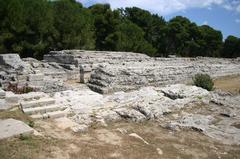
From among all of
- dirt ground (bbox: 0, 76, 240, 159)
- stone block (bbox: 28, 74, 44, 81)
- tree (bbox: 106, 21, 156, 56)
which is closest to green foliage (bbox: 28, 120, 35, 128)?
dirt ground (bbox: 0, 76, 240, 159)

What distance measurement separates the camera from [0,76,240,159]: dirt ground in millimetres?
6398

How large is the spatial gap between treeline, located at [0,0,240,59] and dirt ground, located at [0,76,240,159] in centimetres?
2110

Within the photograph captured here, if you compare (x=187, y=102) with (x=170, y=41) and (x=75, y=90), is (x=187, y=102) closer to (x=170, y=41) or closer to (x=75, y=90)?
(x=75, y=90)

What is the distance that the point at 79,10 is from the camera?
33.6m

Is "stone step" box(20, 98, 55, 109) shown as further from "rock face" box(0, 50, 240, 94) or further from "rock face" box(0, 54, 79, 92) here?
"rock face" box(0, 50, 240, 94)

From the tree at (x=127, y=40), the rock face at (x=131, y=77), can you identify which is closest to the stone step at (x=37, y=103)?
the rock face at (x=131, y=77)

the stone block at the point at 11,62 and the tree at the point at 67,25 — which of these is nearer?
the stone block at the point at 11,62

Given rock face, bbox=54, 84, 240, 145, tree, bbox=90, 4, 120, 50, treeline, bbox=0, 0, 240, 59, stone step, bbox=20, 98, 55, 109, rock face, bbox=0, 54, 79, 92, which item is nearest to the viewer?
rock face, bbox=54, 84, 240, 145

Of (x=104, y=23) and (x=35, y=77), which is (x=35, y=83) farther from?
(x=104, y=23)

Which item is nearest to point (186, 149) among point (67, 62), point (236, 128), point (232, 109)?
point (236, 128)

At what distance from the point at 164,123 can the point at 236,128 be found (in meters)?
2.46

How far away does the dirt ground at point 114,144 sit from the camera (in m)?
6.40

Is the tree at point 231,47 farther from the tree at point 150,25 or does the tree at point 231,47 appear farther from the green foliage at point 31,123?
the green foliage at point 31,123

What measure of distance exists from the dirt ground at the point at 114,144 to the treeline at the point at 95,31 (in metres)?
21.1
